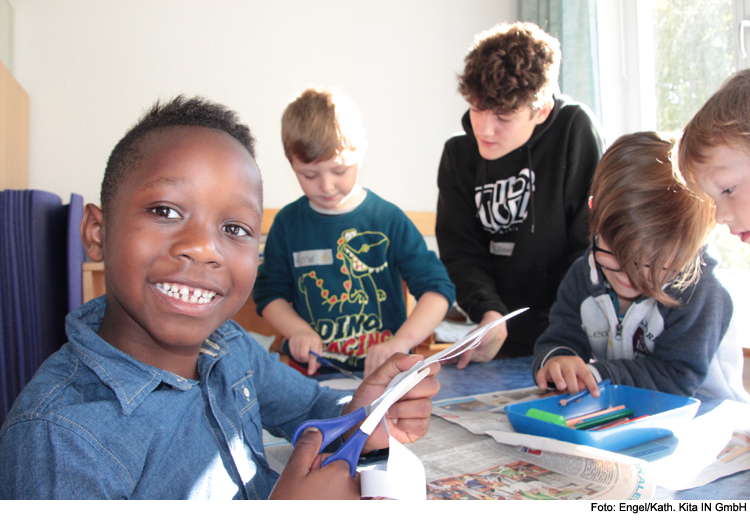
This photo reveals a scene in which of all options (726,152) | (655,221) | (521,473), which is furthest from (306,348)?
(726,152)

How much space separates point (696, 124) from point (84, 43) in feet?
8.70

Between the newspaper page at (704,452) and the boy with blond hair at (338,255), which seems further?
the boy with blond hair at (338,255)

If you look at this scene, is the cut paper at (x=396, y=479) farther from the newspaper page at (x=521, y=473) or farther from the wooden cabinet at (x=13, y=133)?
the wooden cabinet at (x=13, y=133)

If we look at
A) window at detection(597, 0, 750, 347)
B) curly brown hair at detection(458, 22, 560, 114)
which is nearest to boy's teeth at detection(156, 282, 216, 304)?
curly brown hair at detection(458, 22, 560, 114)

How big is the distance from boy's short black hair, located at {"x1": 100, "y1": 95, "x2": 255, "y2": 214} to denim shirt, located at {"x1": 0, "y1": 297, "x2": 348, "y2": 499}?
154mm

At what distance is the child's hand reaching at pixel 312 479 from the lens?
521 millimetres

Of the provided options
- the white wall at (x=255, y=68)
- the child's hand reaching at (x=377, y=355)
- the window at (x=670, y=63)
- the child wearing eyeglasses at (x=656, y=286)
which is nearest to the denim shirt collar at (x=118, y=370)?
the child's hand reaching at (x=377, y=355)

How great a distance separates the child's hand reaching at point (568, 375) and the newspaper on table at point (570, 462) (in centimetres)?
16

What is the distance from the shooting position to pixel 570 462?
0.66m

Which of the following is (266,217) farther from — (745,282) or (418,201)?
(745,282)

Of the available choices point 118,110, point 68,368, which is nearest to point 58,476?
point 68,368

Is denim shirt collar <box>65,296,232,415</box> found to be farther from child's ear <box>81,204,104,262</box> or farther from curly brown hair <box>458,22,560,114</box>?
curly brown hair <box>458,22,560,114</box>

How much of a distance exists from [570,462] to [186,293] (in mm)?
504

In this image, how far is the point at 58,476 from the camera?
473 millimetres
